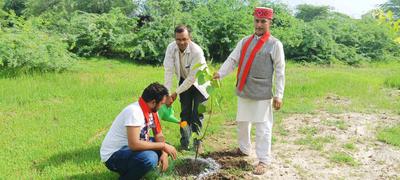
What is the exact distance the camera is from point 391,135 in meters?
6.41

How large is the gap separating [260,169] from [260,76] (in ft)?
3.32

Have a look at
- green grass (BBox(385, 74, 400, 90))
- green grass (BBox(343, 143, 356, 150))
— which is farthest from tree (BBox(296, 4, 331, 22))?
green grass (BBox(343, 143, 356, 150))

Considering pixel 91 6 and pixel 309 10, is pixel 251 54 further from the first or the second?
pixel 309 10

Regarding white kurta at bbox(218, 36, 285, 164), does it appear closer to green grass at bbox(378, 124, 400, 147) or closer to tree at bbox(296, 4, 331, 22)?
green grass at bbox(378, 124, 400, 147)

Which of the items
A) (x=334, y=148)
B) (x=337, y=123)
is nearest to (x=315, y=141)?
(x=334, y=148)

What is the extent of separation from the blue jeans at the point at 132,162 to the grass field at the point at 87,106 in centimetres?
55

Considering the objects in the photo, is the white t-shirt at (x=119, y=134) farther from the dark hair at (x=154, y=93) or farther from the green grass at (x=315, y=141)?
the green grass at (x=315, y=141)

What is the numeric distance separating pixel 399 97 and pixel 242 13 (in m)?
6.23

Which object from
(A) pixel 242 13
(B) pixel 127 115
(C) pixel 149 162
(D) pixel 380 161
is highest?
(A) pixel 242 13

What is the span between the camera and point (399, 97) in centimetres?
918

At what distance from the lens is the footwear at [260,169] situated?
16.0ft

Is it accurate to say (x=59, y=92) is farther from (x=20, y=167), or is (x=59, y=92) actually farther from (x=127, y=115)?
(x=127, y=115)

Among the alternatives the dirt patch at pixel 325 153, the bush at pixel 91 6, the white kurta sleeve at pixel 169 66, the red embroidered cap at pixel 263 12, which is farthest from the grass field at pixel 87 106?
the bush at pixel 91 6

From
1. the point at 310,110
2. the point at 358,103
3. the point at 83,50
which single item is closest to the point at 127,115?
the point at 310,110
